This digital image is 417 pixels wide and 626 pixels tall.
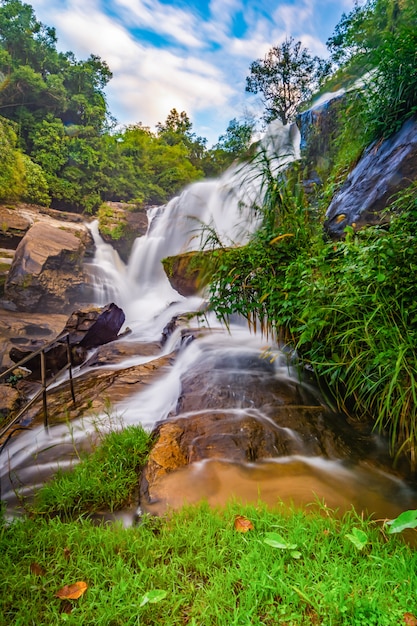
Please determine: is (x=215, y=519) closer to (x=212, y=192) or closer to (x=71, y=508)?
(x=71, y=508)

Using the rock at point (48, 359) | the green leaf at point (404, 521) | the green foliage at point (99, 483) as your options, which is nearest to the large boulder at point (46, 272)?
the rock at point (48, 359)

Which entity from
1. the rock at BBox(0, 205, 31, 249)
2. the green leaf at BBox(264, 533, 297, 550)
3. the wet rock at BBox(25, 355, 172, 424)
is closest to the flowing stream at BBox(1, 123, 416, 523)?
the wet rock at BBox(25, 355, 172, 424)

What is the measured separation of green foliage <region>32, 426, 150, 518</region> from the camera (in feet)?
6.57

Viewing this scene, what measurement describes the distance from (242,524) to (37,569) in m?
1.02

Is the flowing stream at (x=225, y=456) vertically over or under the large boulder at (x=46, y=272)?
under

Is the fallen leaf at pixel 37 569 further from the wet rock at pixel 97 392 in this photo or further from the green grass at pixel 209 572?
the wet rock at pixel 97 392

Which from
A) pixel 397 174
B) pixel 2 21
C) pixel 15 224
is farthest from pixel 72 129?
pixel 397 174

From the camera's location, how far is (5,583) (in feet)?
4.48

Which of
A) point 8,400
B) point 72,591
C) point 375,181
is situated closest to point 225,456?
point 72,591

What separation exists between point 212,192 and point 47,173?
761 centimetres

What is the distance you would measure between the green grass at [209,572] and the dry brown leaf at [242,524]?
26mm

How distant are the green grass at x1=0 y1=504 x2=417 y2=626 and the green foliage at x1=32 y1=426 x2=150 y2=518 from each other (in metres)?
0.24

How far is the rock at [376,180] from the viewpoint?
11.1 ft

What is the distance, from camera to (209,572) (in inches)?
54.2
